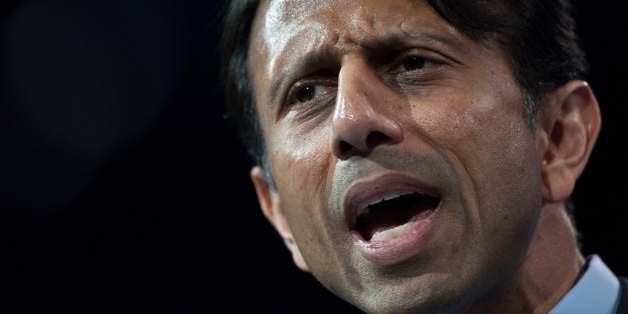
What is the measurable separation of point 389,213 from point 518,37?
1.59 ft

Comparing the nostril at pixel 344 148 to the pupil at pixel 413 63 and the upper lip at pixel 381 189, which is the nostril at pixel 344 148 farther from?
the pupil at pixel 413 63

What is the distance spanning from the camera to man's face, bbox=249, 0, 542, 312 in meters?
1.73

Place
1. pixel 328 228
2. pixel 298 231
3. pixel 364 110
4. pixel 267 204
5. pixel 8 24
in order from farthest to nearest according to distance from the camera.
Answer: pixel 8 24 → pixel 267 204 → pixel 298 231 → pixel 328 228 → pixel 364 110

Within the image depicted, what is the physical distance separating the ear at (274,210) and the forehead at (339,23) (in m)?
0.41

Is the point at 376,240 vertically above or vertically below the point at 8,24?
below

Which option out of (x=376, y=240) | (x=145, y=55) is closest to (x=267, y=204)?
(x=376, y=240)

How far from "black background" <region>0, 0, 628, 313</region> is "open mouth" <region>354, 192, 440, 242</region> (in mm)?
1190

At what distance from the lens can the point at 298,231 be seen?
1.99m

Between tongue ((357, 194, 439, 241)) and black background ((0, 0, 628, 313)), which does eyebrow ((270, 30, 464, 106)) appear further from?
black background ((0, 0, 628, 313))

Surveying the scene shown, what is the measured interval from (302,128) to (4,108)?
4.80 feet

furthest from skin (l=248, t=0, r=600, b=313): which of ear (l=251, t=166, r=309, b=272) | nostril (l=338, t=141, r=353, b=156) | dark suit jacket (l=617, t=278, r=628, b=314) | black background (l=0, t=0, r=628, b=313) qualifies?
black background (l=0, t=0, r=628, b=313)

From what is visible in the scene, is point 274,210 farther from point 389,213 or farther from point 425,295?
point 425,295

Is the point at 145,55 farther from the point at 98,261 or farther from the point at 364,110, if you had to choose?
the point at 364,110

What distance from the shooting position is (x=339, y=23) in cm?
190
